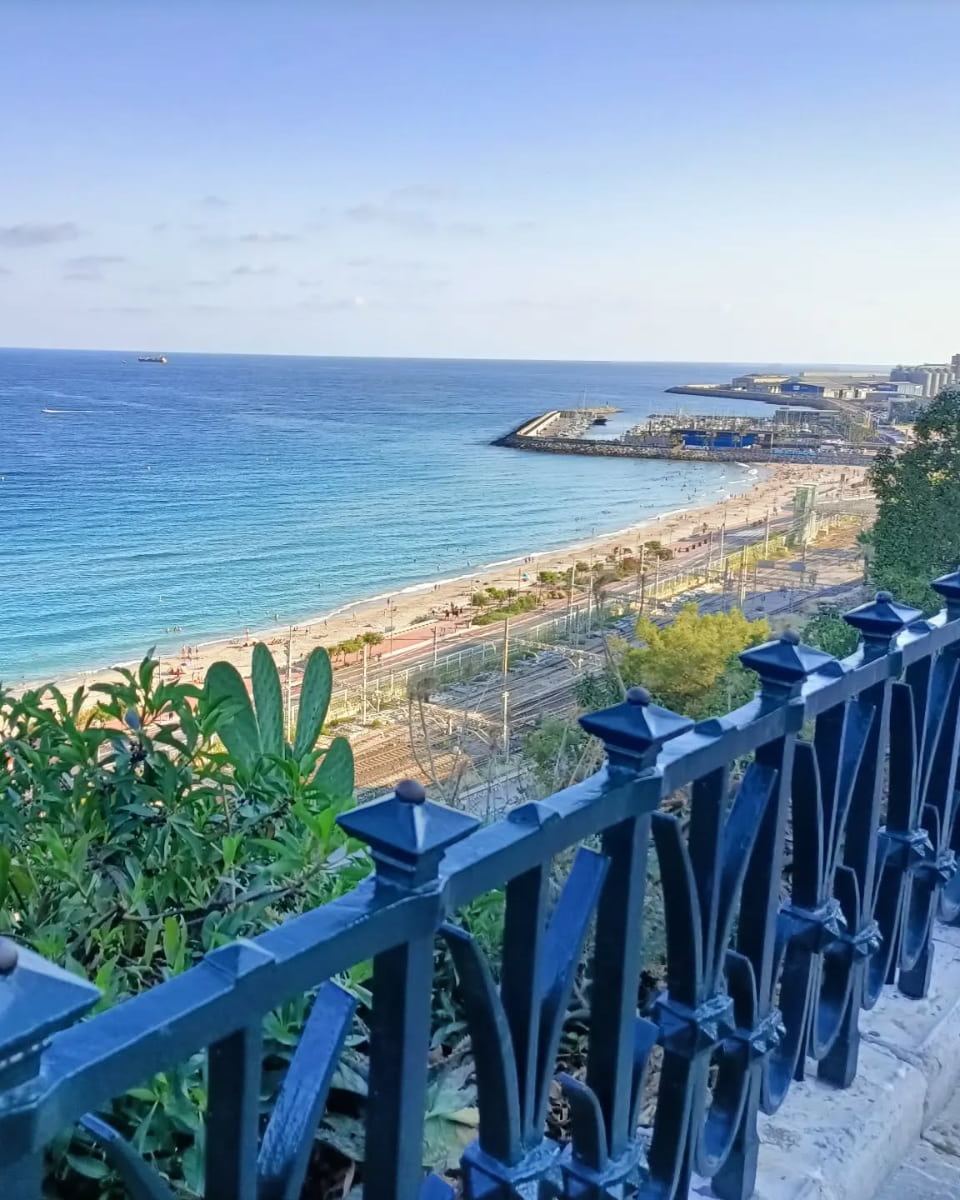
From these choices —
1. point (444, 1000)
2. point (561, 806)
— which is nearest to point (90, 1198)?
point (444, 1000)

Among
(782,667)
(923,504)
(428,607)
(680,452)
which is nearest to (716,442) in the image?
(680,452)

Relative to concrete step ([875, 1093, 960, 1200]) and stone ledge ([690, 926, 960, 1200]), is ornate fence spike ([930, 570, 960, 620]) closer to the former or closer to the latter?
stone ledge ([690, 926, 960, 1200])

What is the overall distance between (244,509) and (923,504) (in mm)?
46095

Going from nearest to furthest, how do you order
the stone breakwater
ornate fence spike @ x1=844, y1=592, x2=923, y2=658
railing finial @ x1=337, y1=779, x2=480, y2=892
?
railing finial @ x1=337, y1=779, x2=480, y2=892, ornate fence spike @ x1=844, y1=592, x2=923, y2=658, the stone breakwater

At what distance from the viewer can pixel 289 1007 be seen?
1590 mm

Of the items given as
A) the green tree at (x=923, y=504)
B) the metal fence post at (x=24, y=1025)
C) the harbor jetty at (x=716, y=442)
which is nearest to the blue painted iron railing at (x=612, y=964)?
the metal fence post at (x=24, y=1025)

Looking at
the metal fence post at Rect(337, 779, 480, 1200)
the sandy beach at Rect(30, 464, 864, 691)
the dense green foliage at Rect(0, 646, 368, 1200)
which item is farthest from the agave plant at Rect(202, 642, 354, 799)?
the sandy beach at Rect(30, 464, 864, 691)

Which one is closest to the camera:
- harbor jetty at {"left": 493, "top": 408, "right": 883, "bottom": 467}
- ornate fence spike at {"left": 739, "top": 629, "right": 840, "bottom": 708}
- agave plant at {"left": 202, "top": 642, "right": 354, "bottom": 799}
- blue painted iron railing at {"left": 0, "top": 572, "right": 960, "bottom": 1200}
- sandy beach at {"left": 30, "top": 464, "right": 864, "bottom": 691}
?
blue painted iron railing at {"left": 0, "top": 572, "right": 960, "bottom": 1200}

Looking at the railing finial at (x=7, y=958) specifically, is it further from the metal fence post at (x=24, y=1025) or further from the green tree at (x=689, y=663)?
the green tree at (x=689, y=663)

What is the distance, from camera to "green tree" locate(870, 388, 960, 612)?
682 inches

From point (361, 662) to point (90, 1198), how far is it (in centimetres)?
3067

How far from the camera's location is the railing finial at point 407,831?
0.93 meters

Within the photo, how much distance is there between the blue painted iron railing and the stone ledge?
0.20 ft

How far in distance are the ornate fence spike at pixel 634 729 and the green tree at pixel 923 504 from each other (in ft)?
54.7
